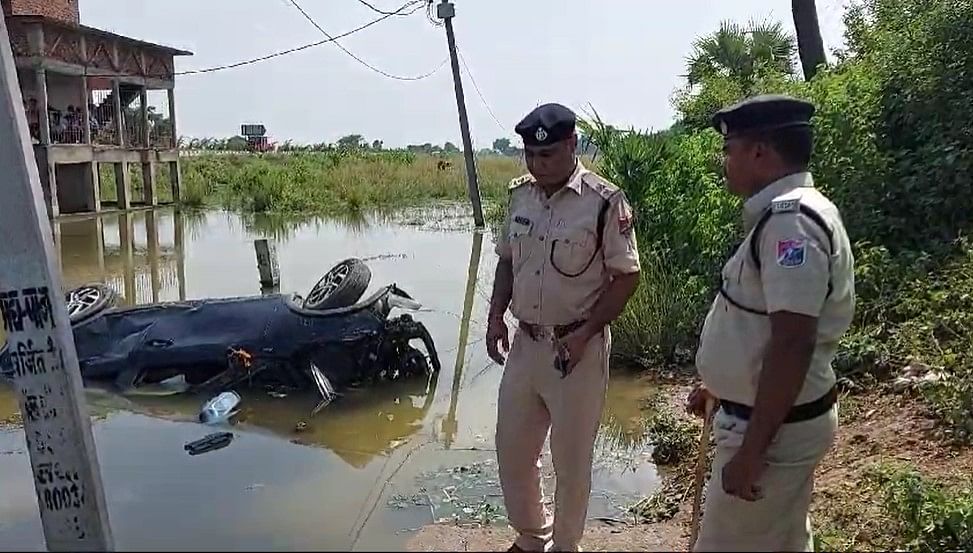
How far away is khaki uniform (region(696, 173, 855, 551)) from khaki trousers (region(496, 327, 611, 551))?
94cm

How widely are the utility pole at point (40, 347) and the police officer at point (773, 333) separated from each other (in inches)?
73.6

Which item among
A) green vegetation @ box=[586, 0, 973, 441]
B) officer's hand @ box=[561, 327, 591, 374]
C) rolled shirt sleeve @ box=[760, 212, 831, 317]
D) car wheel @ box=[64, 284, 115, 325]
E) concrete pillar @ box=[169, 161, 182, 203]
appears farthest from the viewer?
concrete pillar @ box=[169, 161, 182, 203]

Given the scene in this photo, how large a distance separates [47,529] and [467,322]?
25.1 feet

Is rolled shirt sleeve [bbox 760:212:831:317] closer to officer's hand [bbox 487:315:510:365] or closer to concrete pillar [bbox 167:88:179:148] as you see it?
officer's hand [bbox 487:315:510:365]

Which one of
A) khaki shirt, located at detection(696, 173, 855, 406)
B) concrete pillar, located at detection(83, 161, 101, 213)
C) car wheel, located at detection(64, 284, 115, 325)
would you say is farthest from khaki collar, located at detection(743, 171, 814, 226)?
concrete pillar, located at detection(83, 161, 101, 213)

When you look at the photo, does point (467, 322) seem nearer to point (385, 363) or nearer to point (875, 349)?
point (385, 363)

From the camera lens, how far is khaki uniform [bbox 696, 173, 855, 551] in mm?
2268

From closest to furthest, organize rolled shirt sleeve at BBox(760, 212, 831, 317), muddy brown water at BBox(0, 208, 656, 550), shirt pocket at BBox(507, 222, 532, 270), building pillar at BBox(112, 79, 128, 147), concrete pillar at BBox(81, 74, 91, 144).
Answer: rolled shirt sleeve at BBox(760, 212, 831, 317) < shirt pocket at BBox(507, 222, 532, 270) < muddy brown water at BBox(0, 208, 656, 550) < concrete pillar at BBox(81, 74, 91, 144) < building pillar at BBox(112, 79, 128, 147)

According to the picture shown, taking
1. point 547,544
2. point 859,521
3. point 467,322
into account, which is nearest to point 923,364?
point 859,521

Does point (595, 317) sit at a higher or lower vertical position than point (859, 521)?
higher

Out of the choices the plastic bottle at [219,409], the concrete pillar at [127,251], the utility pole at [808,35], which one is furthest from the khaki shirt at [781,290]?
the utility pole at [808,35]

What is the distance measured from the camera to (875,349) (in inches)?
259

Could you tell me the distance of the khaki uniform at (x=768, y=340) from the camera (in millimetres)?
2268

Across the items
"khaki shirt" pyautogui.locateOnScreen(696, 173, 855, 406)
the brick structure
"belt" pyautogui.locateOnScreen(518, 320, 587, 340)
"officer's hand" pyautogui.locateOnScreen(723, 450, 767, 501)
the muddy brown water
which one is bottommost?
the muddy brown water
